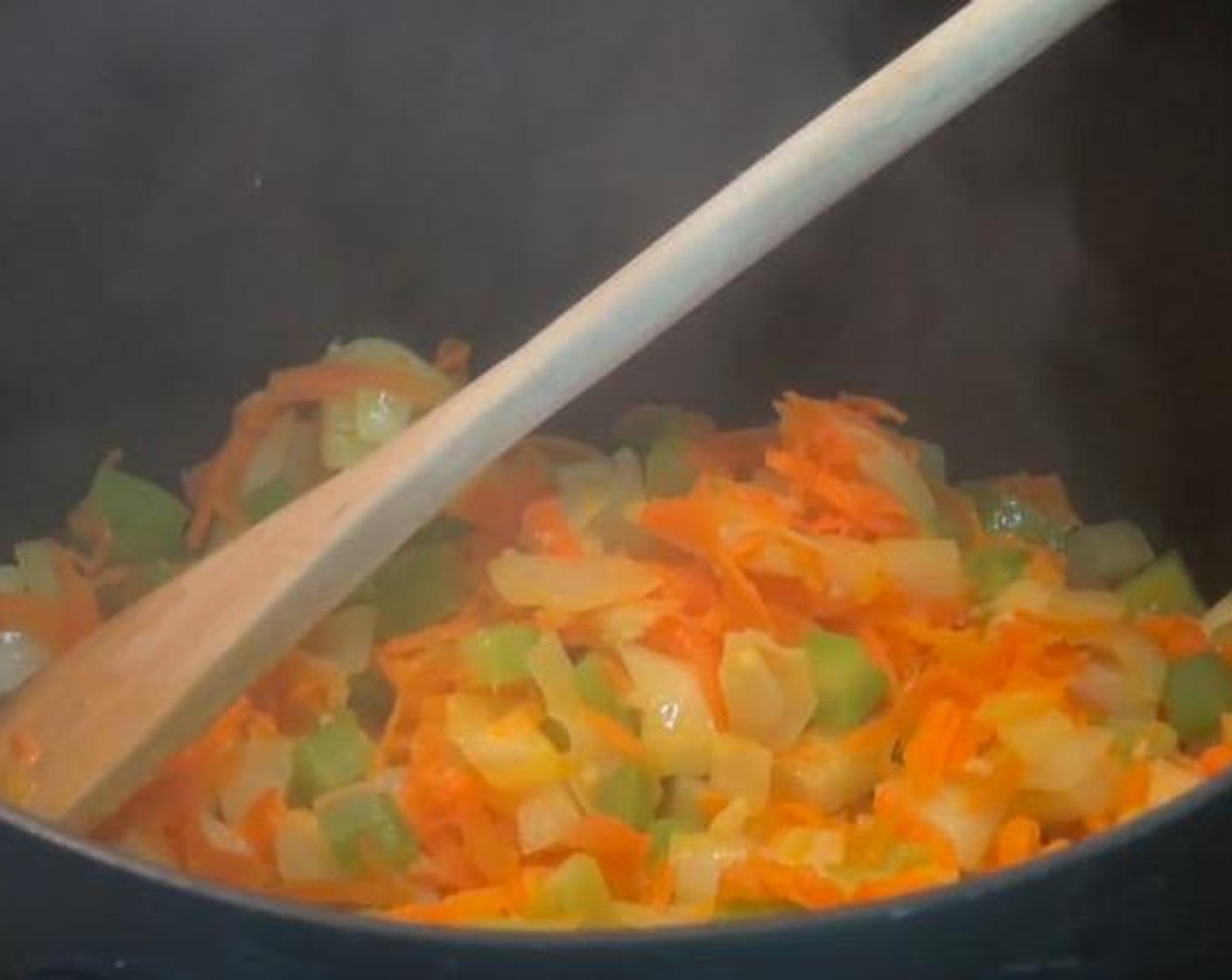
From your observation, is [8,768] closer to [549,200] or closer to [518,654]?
[518,654]

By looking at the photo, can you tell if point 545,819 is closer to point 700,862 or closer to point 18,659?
point 700,862

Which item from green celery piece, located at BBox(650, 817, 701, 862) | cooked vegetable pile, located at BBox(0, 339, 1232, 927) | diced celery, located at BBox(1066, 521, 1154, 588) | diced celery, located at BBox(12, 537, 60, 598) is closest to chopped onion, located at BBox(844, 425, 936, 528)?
cooked vegetable pile, located at BBox(0, 339, 1232, 927)

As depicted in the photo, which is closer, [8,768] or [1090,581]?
[8,768]

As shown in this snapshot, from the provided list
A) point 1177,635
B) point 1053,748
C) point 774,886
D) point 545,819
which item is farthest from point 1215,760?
point 545,819

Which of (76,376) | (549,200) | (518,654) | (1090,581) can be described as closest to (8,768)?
(518,654)

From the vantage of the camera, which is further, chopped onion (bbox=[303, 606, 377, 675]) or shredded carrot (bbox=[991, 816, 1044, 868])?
chopped onion (bbox=[303, 606, 377, 675])

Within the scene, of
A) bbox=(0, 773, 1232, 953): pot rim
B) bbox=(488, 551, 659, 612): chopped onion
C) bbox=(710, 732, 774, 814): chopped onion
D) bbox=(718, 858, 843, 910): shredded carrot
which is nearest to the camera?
Result: bbox=(0, 773, 1232, 953): pot rim

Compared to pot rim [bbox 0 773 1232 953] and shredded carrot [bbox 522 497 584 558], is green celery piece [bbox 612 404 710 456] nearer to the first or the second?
shredded carrot [bbox 522 497 584 558]
